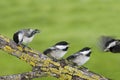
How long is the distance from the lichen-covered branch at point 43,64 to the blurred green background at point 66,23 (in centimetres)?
380

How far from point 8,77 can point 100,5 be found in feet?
30.7

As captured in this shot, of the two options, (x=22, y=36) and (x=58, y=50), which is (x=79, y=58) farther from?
(x=22, y=36)

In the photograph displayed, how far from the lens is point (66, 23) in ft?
47.1

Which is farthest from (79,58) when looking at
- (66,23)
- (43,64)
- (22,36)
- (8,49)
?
(66,23)

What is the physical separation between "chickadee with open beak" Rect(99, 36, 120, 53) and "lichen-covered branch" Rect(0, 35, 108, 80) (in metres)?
0.35

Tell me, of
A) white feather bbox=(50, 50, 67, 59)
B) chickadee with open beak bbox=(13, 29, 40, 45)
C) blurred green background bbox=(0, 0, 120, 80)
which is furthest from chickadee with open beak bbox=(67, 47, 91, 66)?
blurred green background bbox=(0, 0, 120, 80)

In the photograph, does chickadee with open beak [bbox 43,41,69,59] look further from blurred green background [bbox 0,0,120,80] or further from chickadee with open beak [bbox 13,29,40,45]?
blurred green background [bbox 0,0,120,80]

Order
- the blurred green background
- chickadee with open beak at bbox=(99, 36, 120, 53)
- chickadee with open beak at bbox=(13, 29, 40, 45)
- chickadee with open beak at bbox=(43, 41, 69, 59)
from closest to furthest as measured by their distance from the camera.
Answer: chickadee with open beak at bbox=(99, 36, 120, 53) < chickadee with open beak at bbox=(13, 29, 40, 45) < chickadee with open beak at bbox=(43, 41, 69, 59) < the blurred green background

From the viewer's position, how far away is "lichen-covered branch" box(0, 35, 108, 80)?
6.84 metres

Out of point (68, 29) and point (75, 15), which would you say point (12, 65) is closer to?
point (68, 29)

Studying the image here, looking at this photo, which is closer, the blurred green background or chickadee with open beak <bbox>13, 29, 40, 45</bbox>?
chickadee with open beak <bbox>13, 29, 40, 45</bbox>

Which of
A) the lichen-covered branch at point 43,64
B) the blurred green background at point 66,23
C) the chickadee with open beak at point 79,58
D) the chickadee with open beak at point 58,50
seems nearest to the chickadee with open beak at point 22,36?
the lichen-covered branch at point 43,64

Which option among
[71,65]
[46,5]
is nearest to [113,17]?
[46,5]

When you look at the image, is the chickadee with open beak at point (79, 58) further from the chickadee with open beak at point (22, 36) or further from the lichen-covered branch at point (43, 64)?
the chickadee with open beak at point (22, 36)
